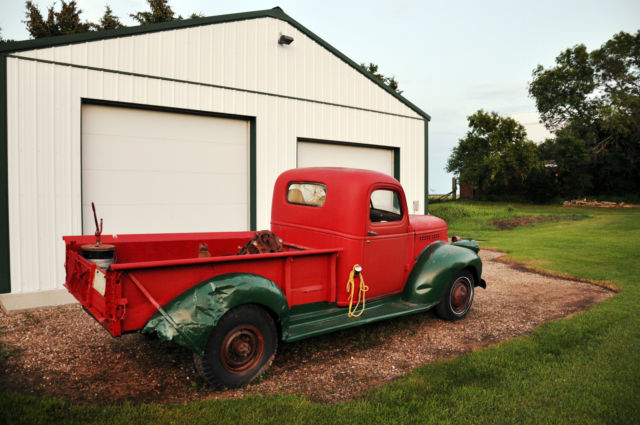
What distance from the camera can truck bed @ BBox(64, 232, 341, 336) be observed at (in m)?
3.40

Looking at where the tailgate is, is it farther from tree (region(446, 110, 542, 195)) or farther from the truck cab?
tree (region(446, 110, 542, 195))

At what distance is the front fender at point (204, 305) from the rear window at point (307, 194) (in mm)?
1531

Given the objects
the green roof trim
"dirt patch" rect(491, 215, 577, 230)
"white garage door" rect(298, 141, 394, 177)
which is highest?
the green roof trim

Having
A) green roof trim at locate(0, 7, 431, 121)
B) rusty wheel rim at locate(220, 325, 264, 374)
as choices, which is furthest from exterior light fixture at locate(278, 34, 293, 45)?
rusty wheel rim at locate(220, 325, 264, 374)

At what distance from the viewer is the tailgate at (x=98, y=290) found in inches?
132

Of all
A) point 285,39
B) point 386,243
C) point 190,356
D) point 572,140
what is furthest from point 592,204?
point 190,356

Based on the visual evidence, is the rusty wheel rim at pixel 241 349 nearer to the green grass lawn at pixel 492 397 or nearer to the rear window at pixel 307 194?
the green grass lawn at pixel 492 397

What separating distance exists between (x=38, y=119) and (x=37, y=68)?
769mm

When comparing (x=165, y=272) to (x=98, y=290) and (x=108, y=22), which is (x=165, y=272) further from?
(x=108, y=22)

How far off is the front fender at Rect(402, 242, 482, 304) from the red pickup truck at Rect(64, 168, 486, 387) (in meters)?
0.01

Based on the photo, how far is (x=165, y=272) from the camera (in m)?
3.59

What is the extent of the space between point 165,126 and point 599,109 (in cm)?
3413

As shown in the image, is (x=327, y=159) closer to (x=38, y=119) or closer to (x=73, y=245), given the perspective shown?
(x=38, y=119)

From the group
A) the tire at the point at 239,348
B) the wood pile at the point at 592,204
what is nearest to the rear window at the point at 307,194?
the tire at the point at 239,348
